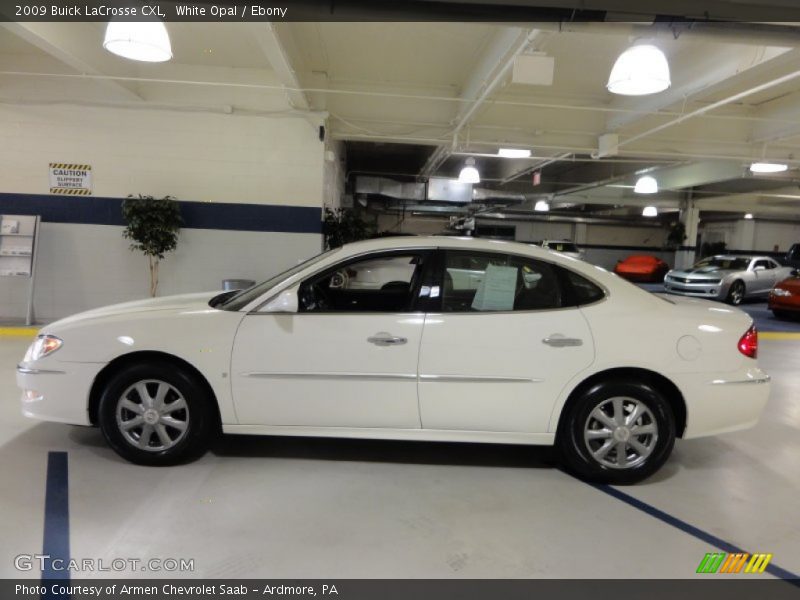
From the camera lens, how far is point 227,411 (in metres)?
2.89

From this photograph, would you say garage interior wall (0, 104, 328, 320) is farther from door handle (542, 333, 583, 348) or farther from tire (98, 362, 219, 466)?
door handle (542, 333, 583, 348)

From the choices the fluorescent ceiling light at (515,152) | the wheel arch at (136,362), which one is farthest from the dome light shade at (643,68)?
the fluorescent ceiling light at (515,152)

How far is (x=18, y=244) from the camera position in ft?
22.7

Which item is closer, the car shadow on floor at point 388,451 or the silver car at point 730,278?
the car shadow on floor at point 388,451

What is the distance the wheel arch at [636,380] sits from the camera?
9.39ft

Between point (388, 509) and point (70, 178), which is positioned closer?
point (388, 509)

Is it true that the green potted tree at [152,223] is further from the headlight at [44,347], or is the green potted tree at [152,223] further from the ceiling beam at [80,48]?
the headlight at [44,347]

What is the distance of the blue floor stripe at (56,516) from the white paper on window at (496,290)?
7.77 feet

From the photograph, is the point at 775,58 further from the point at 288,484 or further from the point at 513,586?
the point at 288,484

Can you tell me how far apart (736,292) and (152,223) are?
1404 centimetres

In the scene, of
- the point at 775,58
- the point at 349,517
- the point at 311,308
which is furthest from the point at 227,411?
the point at 775,58

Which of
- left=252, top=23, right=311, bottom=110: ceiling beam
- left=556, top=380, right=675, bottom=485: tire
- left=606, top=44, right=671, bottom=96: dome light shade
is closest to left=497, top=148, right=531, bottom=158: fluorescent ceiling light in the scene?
left=252, top=23, right=311, bottom=110: ceiling beam

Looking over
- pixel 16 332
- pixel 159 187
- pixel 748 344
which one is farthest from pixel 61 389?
pixel 159 187

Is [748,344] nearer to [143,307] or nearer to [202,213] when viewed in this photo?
[143,307]
